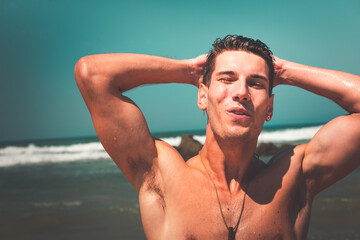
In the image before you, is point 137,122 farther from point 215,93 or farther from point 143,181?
point 215,93

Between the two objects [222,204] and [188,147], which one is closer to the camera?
[222,204]

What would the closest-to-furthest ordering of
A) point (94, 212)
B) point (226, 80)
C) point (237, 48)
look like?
point (226, 80), point (237, 48), point (94, 212)

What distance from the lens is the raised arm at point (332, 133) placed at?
1.72m

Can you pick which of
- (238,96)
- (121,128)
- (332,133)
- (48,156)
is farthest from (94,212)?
(48,156)

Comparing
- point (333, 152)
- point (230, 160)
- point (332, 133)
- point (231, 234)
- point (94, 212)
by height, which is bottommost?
point (94, 212)

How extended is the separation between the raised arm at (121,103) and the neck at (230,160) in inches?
15.9

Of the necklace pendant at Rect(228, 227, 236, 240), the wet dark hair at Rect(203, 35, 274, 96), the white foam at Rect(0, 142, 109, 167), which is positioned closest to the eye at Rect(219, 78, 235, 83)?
the wet dark hair at Rect(203, 35, 274, 96)

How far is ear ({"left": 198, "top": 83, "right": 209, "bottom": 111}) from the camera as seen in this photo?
1.91 metres

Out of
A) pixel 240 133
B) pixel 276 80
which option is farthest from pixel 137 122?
pixel 276 80

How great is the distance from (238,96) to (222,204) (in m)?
0.68

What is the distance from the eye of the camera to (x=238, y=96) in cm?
160

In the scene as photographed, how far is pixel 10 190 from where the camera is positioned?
7141 mm

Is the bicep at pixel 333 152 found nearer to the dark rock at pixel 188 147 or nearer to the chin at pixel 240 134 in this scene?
the chin at pixel 240 134

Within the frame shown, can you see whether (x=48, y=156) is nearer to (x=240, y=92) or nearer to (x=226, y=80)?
(x=226, y=80)
